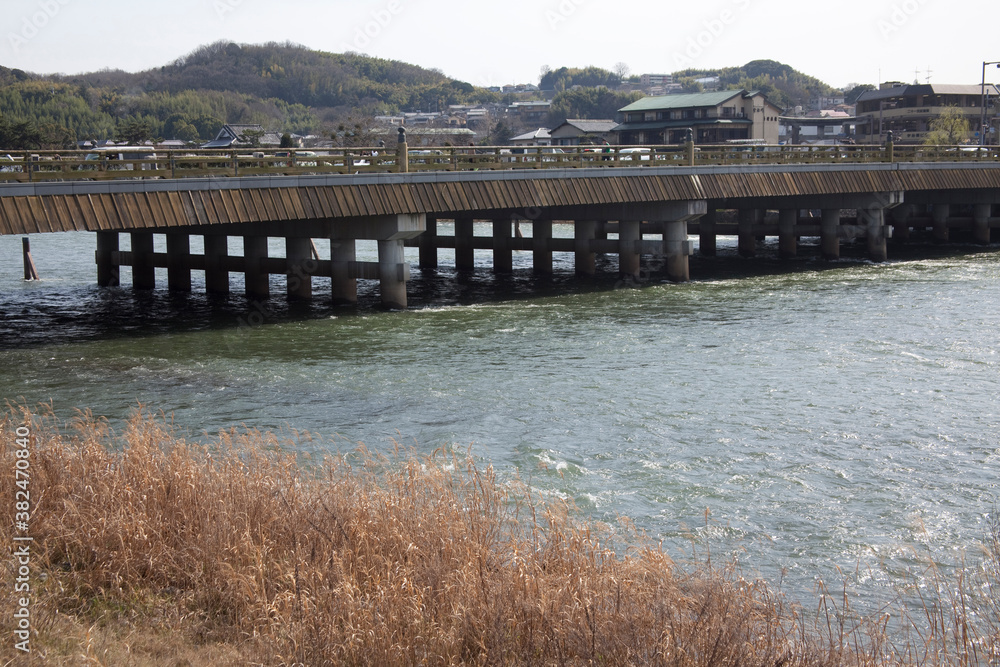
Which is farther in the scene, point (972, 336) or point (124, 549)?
point (972, 336)

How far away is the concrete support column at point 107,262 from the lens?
40.0 m

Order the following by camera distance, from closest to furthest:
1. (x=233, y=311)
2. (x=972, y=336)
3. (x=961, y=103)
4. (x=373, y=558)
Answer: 1. (x=373, y=558)
2. (x=972, y=336)
3. (x=233, y=311)
4. (x=961, y=103)

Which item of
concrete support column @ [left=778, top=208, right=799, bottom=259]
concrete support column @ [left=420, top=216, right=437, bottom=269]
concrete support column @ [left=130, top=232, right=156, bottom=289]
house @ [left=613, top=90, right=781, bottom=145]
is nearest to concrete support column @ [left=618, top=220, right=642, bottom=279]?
concrete support column @ [left=420, top=216, right=437, bottom=269]

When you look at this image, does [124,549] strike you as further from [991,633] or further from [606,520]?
[991,633]

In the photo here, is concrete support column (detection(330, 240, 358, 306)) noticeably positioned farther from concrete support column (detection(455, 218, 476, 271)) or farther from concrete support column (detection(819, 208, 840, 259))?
concrete support column (detection(819, 208, 840, 259))

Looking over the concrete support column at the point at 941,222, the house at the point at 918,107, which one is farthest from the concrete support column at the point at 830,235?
the house at the point at 918,107

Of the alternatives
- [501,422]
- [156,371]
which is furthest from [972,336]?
→ [156,371]

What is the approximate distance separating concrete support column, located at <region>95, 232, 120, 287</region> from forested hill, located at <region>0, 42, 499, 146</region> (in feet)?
106

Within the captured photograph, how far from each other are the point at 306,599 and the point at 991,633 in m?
6.55

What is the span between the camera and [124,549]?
9078 mm

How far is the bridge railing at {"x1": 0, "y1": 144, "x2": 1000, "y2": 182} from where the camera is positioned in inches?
974

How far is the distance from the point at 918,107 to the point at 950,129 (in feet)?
33.3

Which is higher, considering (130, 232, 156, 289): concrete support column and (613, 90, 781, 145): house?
(613, 90, 781, 145): house

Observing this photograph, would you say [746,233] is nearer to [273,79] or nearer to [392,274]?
[392,274]
